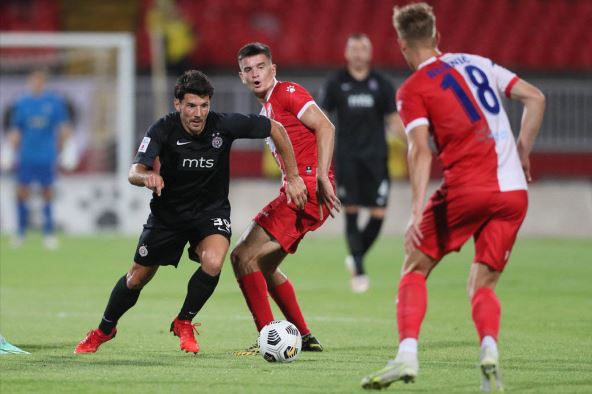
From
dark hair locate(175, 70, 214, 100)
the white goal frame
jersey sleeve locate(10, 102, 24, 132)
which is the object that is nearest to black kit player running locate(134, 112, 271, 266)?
dark hair locate(175, 70, 214, 100)

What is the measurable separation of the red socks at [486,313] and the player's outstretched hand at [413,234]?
A: 15.7 inches

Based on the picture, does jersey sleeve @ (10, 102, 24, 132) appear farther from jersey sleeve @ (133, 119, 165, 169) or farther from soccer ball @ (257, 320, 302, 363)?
soccer ball @ (257, 320, 302, 363)

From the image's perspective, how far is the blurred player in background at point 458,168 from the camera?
19.2ft

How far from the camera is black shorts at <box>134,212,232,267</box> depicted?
23.7ft

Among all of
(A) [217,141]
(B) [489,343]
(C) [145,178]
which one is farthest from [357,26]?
(B) [489,343]

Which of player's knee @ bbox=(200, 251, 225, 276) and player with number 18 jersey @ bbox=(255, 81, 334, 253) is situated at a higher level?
player with number 18 jersey @ bbox=(255, 81, 334, 253)

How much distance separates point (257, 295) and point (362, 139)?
5043mm

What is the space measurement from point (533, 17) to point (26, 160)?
41.5 ft

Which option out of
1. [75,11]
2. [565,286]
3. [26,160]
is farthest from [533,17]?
[565,286]

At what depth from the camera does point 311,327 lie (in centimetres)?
886

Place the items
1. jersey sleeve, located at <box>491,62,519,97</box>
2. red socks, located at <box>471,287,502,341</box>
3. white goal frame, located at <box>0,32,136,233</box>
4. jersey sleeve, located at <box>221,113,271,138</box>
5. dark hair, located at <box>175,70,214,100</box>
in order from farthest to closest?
white goal frame, located at <box>0,32,136,233</box>
jersey sleeve, located at <box>221,113,271,138</box>
dark hair, located at <box>175,70,214,100</box>
jersey sleeve, located at <box>491,62,519,97</box>
red socks, located at <box>471,287,502,341</box>

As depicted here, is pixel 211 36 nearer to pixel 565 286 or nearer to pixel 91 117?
pixel 91 117

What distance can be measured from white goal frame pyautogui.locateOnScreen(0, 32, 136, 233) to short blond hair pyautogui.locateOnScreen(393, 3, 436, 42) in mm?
13473

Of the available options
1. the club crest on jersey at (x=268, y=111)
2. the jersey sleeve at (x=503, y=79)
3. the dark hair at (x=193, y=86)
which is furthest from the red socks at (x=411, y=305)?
the club crest on jersey at (x=268, y=111)
